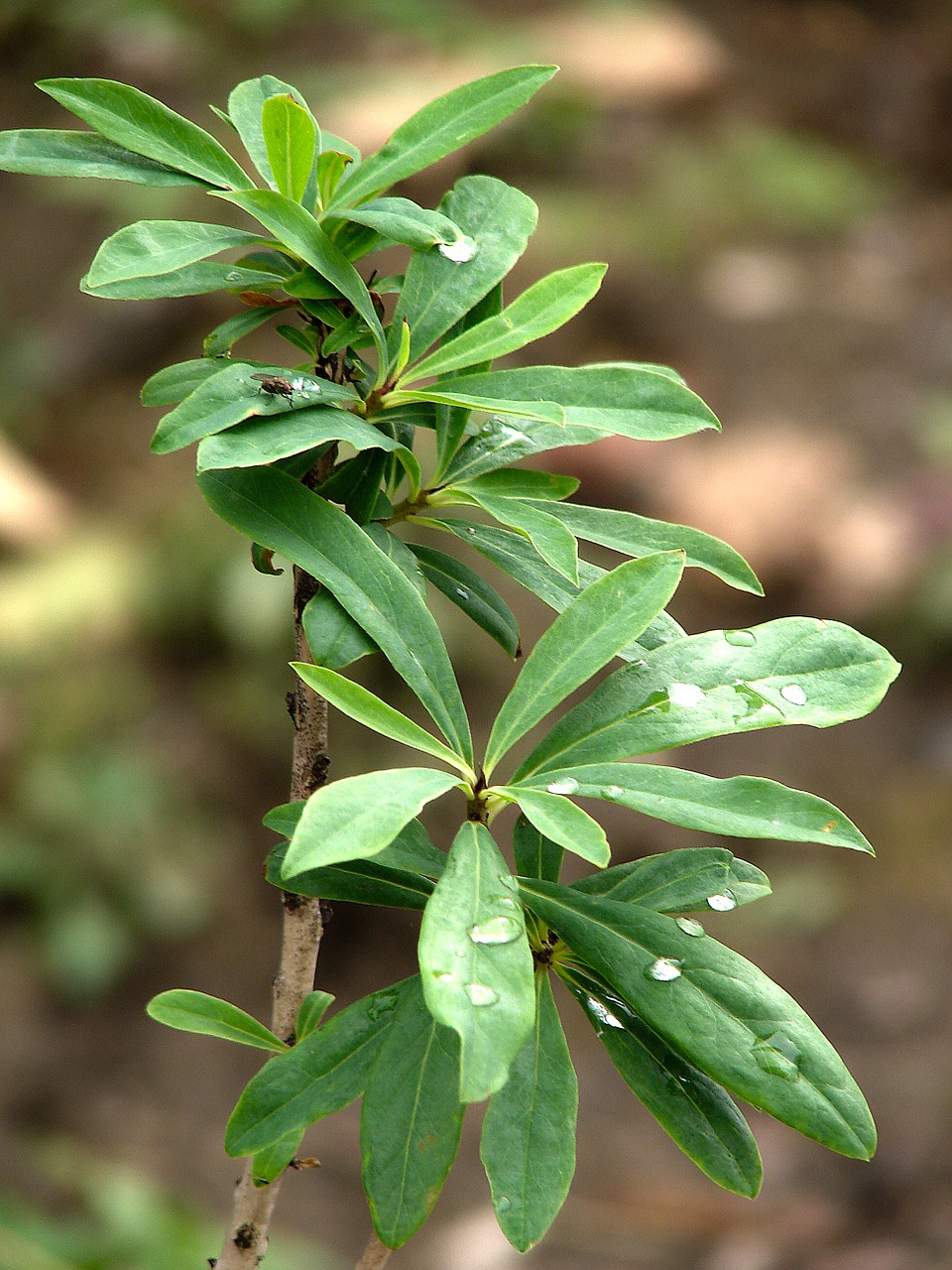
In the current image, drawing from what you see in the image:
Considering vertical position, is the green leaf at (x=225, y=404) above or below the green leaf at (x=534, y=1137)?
above

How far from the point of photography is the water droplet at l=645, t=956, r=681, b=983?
49cm

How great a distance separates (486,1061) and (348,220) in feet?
1.22

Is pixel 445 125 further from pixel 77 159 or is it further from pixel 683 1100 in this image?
pixel 683 1100

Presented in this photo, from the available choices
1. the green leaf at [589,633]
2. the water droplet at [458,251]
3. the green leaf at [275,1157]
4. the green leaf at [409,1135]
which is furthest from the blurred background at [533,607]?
the water droplet at [458,251]

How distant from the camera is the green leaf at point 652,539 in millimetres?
565

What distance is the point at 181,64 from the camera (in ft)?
14.9

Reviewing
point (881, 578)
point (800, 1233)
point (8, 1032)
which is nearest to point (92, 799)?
point (8, 1032)

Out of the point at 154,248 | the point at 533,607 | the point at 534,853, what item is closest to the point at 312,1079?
the point at 534,853

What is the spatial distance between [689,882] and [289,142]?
1.28 ft

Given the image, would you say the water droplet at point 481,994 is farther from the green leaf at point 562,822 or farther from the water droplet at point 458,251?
the water droplet at point 458,251

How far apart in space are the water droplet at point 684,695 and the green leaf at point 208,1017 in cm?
26

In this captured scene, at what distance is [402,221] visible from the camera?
1.75ft

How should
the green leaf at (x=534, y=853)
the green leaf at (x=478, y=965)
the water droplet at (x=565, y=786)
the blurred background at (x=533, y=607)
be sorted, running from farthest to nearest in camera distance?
the blurred background at (x=533, y=607)
the green leaf at (x=534, y=853)
the water droplet at (x=565, y=786)
the green leaf at (x=478, y=965)

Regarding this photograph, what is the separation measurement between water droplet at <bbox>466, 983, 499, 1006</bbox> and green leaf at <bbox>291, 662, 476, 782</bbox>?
4.0 inches
